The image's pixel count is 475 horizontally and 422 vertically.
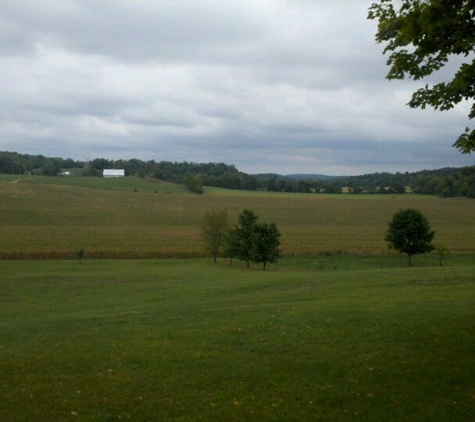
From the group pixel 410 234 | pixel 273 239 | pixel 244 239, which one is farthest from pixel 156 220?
pixel 410 234

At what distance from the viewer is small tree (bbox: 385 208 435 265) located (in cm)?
5378

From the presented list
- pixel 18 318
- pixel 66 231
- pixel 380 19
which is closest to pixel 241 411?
A: pixel 380 19

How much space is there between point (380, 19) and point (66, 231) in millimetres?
69225

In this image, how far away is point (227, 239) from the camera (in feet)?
185

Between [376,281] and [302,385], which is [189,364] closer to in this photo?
[302,385]

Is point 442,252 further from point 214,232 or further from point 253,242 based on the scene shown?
point 214,232

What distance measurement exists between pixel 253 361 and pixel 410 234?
46509 mm

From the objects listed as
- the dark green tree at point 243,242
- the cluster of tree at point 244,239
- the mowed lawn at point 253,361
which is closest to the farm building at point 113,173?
the cluster of tree at point 244,239

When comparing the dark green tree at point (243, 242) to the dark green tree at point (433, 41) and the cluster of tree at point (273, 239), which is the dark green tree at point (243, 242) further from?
the dark green tree at point (433, 41)

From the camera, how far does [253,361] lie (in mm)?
10922

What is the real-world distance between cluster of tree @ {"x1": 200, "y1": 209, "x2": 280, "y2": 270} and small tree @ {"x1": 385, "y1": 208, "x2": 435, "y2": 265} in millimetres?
12609

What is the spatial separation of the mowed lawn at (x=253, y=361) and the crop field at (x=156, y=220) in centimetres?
4207

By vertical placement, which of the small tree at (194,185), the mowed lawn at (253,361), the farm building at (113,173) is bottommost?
the mowed lawn at (253,361)

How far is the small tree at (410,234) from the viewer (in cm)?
5378
